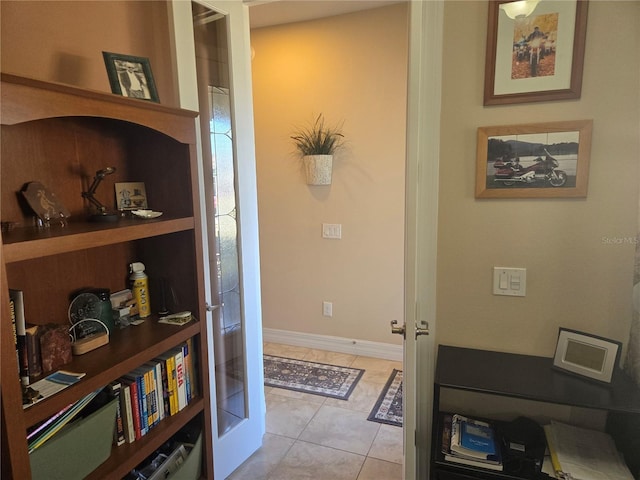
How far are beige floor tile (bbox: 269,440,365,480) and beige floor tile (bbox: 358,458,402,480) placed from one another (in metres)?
0.03

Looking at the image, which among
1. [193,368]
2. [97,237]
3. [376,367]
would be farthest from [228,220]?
[376,367]

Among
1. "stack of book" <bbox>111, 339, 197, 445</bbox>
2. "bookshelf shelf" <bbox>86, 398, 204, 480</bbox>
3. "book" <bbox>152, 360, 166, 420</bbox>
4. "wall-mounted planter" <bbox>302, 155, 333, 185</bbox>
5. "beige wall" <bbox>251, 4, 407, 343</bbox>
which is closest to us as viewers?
"bookshelf shelf" <bbox>86, 398, 204, 480</bbox>

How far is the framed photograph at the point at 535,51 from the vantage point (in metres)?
1.47

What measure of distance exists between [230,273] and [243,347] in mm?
410

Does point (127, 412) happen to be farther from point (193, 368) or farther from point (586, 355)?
point (586, 355)

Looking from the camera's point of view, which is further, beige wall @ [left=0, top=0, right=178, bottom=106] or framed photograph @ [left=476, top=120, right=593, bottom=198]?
framed photograph @ [left=476, top=120, right=593, bottom=198]

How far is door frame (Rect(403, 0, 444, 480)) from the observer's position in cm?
133

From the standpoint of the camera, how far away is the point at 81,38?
1.49 m

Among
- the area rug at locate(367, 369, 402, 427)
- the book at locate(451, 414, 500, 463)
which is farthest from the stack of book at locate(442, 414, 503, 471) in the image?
the area rug at locate(367, 369, 402, 427)

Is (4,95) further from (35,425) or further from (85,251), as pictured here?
(35,425)

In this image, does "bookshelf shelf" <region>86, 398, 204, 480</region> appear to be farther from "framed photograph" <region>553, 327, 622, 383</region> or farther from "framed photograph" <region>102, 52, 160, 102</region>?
"framed photograph" <region>553, 327, 622, 383</region>

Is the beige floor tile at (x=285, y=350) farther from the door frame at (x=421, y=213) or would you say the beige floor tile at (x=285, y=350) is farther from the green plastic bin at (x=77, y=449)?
the green plastic bin at (x=77, y=449)

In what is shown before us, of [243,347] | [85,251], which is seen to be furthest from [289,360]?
[85,251]

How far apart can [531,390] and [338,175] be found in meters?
2.27
